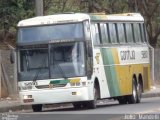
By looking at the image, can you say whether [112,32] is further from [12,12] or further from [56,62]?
[12,12]

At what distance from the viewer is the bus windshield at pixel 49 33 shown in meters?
25.1

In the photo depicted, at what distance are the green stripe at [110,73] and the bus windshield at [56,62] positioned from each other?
222 cm

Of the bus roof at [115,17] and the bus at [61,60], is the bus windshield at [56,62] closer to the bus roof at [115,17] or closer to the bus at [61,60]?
the bus at [61,60]

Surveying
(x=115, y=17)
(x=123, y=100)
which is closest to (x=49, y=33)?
(x=115, y=17)

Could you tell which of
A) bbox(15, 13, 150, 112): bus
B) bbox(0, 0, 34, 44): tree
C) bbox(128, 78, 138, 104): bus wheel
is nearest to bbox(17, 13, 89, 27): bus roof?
bbox(15, 13, 150, 112): bus

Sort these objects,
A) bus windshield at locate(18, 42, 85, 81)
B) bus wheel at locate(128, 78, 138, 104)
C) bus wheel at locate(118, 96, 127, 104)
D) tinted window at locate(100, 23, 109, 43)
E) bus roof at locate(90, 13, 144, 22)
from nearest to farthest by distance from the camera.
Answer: bus windshield at locate(18, 42, 85, 81)
bus roof at locate(90, 13, 144, 22)
tinted window at locate(100, 23, 109, 43)
bus wheel at locate(128, 78, 138, 104)
bus wheel at locate(118, 96, 127, 104)

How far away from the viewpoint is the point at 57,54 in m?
24.9

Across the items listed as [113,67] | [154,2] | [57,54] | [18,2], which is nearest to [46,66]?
[57,54]

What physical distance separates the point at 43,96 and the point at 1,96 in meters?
7.67

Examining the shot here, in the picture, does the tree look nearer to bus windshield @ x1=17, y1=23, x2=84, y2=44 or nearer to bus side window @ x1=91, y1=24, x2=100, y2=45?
bus side window @ x1=91, y1=24, x2=100, y2=45

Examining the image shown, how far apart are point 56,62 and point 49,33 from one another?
111 cm

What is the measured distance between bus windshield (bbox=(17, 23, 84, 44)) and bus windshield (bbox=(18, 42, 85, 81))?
12.5 inches

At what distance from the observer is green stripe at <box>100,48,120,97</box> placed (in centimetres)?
Result: 2728

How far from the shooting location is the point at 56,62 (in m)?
24.9
